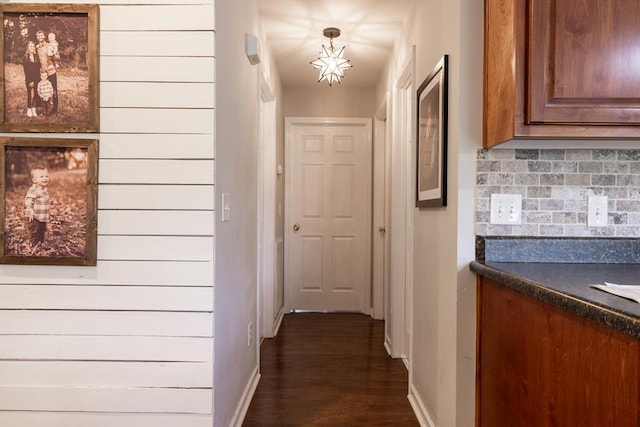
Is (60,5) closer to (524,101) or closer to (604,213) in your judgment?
(524,101)

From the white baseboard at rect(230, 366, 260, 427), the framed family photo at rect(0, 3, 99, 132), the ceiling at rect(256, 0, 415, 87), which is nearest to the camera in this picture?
the framed family photo at rect(0, 3, 99, 132)

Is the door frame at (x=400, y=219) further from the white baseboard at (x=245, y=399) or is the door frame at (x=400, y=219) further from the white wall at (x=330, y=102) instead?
the white wall at (x=330, y=102)

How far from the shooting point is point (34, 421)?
1538 mm

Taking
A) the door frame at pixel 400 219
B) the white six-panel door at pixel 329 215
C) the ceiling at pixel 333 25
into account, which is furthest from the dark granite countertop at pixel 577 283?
the white six-panel door at pixel 329 215

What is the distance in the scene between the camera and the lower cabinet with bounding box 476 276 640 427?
814 mm

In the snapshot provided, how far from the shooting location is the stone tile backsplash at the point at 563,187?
1.50 m

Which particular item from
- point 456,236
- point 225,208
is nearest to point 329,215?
point 225,208

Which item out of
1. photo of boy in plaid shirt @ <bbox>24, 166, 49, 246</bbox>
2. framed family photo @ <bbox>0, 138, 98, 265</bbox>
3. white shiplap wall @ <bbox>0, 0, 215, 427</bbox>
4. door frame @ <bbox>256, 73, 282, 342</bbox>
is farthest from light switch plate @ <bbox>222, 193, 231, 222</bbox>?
door frame @ <bbox>256, 73, 282, 342</bbox>

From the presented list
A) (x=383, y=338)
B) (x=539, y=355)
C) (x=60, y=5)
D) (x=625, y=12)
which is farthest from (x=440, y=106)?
(x=383, y=338)

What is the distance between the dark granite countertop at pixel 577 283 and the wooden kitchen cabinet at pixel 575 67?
17.2 inches

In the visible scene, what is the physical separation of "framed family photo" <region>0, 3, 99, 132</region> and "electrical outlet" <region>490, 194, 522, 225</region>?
1.54 metres

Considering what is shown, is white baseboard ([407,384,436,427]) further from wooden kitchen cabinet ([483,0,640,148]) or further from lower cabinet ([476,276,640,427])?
wooden kitchen cabinet ([483,0,640,148])

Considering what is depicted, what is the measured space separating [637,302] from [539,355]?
0.32 metres

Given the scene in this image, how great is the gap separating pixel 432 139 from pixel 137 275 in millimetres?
1411
